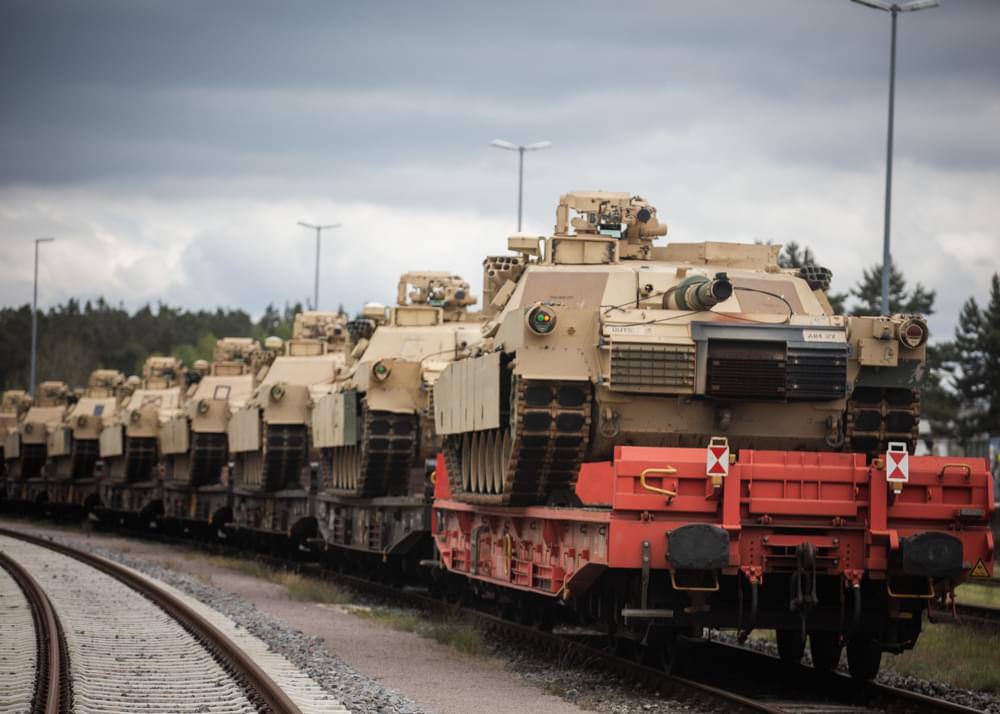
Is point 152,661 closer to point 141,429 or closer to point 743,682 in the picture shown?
point 743,682

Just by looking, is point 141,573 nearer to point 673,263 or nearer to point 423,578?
point 423,578

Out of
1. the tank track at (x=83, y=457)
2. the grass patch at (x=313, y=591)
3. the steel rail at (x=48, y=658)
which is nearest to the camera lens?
the steel rail at (x=48, y=658)

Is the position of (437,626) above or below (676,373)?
below

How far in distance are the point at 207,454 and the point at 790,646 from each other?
26465 millimetres

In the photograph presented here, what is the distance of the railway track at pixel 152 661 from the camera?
44.0 feet

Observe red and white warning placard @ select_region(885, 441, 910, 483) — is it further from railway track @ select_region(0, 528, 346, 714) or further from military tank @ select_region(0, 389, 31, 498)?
military tank @ select_region(0, 389, 31, 498)

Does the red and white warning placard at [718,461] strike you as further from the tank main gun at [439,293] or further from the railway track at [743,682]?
the tank main gun at [439,293]

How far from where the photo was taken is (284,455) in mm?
34344

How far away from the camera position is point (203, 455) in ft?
136

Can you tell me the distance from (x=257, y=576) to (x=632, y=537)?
59.0 ft

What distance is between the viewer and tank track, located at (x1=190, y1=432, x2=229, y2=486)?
136ft

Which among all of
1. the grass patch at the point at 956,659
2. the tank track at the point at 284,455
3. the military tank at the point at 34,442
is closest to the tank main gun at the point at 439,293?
the tank track at the point at 284,455

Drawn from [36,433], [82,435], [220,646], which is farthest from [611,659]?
[36,433]

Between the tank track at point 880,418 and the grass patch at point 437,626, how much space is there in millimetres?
4803
